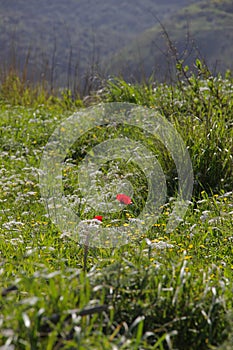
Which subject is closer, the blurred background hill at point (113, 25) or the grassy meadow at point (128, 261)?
the grassy meadow at point (128, 261)

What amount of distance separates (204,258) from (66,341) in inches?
72.5

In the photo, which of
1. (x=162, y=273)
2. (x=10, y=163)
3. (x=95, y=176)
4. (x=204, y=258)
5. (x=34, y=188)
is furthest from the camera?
(x=10, y=163)

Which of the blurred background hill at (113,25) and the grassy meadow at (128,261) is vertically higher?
the grassy meadow at (128,261)

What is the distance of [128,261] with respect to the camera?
267 centimetres

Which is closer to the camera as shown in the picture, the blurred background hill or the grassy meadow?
the grassy meadow

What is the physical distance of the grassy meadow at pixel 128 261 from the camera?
85.0 inches

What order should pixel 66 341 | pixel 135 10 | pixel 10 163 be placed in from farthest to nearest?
1. pixel 135 10
2. pixel 10 163
3. pixel 66 341

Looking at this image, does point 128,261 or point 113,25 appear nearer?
point 128,261

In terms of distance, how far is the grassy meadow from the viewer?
85.0 inches

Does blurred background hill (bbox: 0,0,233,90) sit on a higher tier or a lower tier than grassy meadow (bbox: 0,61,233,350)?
lower

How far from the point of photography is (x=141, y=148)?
572cm

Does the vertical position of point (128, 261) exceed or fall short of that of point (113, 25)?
it exceeds it

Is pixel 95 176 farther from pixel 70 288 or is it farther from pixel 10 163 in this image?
pixel 70 288

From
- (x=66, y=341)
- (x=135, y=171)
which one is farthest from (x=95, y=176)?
(x=66, y=341)
